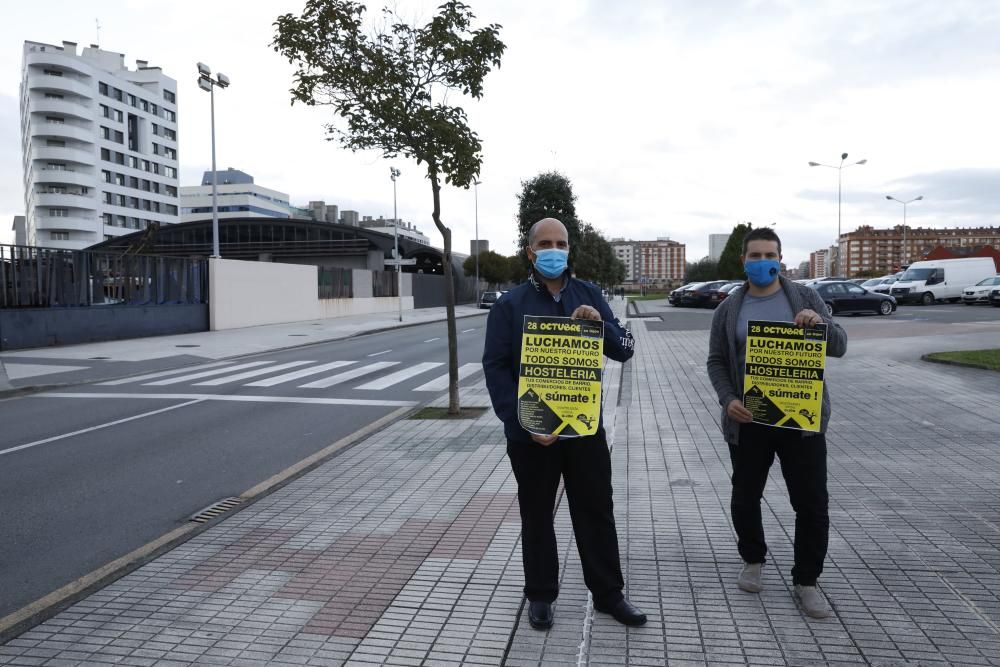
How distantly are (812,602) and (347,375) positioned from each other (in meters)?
11.4

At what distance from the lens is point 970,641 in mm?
3105

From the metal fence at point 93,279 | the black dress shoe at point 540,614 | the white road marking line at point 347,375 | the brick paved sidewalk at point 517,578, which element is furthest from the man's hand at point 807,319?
the metal fence at point 93,279

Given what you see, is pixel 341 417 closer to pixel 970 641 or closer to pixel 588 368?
pixel 588 368

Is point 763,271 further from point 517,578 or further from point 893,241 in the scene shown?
point 893,241

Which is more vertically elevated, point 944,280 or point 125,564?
point 944,280

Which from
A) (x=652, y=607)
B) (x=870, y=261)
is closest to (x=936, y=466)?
(x=652, y=607)

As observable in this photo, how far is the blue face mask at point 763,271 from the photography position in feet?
11.8

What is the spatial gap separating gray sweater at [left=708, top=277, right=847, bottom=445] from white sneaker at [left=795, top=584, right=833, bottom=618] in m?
0.76

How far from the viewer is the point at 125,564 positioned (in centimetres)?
434

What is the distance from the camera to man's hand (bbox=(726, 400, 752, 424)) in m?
3.54

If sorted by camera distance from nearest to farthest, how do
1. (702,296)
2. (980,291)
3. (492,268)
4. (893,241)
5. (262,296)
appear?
(262,296) < (980,291) < (702,296) < (492,268) < (893,241)

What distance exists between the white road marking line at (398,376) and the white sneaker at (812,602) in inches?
365

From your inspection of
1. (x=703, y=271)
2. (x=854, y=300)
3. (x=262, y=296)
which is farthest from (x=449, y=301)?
(x=703, y=271)

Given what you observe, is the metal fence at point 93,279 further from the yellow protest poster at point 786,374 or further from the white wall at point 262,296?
the yellow protest poster at point 786,374
